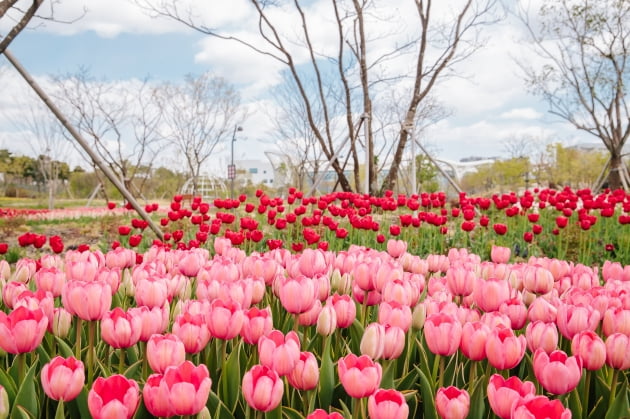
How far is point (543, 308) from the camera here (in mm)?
1712

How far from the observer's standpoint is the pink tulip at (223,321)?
140cm

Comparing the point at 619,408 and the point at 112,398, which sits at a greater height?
the point at 112,398

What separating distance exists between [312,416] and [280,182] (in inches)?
1182

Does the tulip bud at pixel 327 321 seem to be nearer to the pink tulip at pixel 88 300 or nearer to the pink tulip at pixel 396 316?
the pink tulip at pixel 396 316

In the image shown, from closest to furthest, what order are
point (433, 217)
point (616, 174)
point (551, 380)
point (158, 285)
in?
1. point (551, 380)
2. point (158, 285)
3. point (433, 217)
4. point (616, 174)

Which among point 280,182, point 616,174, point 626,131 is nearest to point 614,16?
point 626,131

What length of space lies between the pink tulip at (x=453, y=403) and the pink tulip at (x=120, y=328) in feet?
2.48

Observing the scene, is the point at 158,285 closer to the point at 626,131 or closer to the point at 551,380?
the point at 551,380

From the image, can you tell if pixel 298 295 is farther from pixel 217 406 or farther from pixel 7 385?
pixel 7 385

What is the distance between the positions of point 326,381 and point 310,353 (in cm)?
19

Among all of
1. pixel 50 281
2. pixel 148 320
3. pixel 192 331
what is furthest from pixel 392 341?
pixel 50 281

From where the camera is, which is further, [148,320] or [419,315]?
[419,315]

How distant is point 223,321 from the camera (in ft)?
4.63

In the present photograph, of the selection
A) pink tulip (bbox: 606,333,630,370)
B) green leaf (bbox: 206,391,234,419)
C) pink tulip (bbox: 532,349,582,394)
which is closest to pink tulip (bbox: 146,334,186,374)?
green leaf (bbox: 206,391,234,419)
